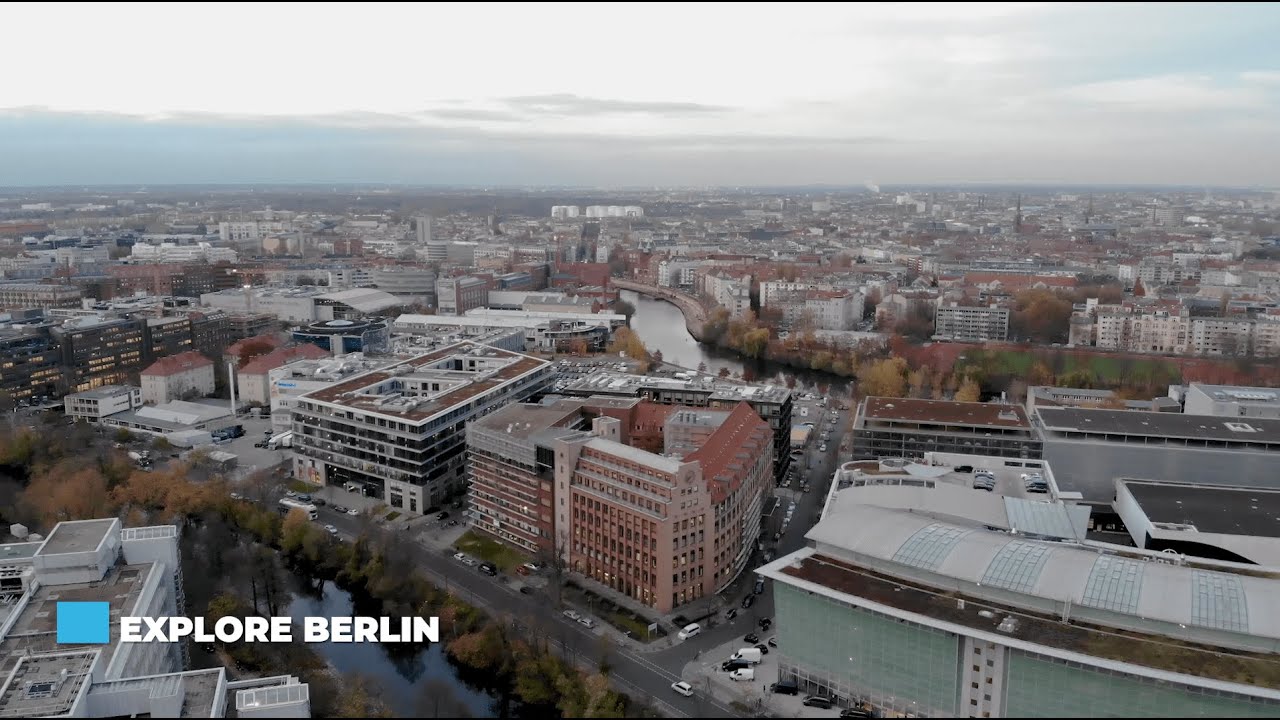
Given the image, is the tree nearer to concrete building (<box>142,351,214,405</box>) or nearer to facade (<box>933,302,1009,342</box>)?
facade (<box>933,302,1009,342</box>)

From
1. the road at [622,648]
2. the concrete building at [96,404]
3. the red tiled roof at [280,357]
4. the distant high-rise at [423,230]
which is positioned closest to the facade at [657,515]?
the road at [622,648]

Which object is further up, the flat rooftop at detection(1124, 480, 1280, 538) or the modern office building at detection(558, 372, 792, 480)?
the modern office building at detection(558, 372, 792, 480)

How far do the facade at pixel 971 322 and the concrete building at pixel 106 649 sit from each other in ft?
56.0

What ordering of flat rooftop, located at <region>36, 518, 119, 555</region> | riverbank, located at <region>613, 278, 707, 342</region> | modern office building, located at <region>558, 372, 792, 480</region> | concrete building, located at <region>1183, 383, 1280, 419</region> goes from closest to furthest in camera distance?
flat rooftop, located at <region>36, 518, 119, 555</region> → modern office building, located at <region>558, 372, 792, 480</region> → concrete building, located at <region>1183, 383, 1280, 419</region> → riverbank, located at <region>613, 278, 707, 342</region>

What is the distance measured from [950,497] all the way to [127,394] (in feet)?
41.8

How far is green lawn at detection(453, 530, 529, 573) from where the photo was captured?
883cm

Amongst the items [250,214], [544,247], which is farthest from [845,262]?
[250,214]

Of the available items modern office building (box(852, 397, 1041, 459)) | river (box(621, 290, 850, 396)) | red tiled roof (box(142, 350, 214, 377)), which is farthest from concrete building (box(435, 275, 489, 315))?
modern office building (box(852, 397, 1041, 459))

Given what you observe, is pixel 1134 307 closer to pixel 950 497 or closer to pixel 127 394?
pixel 950 497

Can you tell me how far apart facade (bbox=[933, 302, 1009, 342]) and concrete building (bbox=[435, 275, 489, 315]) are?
12103 mm

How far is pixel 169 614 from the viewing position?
22.9 feet

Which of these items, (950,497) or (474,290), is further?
(474,290)

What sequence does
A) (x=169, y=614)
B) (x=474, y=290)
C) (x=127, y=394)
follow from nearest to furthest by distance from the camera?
(x=169, y=614)
(x=127, y=394)
(x=474, y=290)

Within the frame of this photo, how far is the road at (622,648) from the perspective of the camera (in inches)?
262
